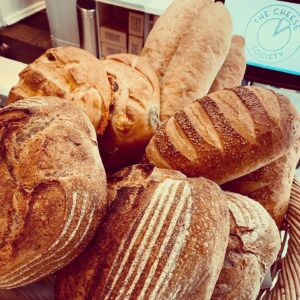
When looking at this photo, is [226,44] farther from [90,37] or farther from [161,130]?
[90,37]

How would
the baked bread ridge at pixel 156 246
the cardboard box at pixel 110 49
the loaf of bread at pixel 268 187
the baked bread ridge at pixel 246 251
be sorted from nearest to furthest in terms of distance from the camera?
the baked bread ridge at pixel 156 246, the baked bread ridge at pixel 246 251, the loaf of bread at pixel 268 187, the cardboard box at pixel 110 49

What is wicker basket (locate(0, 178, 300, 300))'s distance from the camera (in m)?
0.72

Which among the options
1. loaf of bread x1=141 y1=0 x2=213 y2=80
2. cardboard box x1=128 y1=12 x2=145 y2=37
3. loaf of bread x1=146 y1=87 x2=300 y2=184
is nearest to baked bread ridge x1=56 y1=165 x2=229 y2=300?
loaf of bread x1=146 y1=87 x2=300 y2=184

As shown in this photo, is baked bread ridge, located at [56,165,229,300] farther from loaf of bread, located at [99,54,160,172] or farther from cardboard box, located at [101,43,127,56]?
cardboard box, located at [101,43,127,56]

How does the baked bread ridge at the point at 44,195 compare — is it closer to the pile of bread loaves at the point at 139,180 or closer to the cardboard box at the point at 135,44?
the pile of bread loaves at the point at 139,180

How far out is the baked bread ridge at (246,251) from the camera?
2.20 ft

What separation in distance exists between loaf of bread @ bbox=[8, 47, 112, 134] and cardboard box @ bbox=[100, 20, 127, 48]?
3.87 ft

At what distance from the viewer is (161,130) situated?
0.82 metres

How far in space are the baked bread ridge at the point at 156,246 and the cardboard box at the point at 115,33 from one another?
148cm

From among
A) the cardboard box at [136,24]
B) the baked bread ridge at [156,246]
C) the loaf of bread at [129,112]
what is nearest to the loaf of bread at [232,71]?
the loaf of bread at [129,112]

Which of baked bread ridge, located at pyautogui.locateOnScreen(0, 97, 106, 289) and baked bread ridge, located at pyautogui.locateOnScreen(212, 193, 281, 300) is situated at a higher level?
baked bread ridge, located at pyautogui.locateOnScreen(0, 97, 106, 289)

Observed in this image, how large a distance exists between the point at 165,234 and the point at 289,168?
1.64 ft

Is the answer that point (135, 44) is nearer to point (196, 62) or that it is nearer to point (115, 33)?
point (115, 33)

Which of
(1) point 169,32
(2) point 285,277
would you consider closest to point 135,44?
(1) point 169,32
